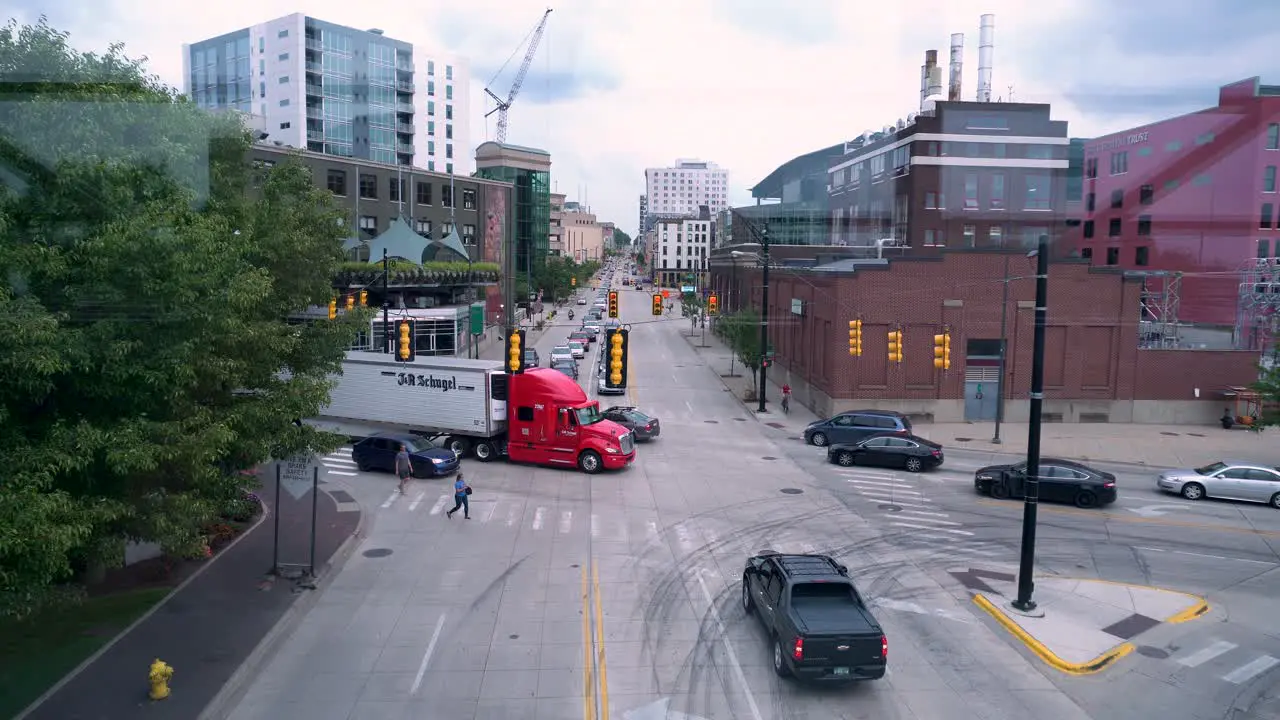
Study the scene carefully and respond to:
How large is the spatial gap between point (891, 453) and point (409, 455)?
1637 cm

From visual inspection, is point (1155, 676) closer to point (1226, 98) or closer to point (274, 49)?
point (1226, 98)

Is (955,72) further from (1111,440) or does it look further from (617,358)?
(617,358)

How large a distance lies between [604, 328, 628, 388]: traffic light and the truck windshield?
21.3 ft

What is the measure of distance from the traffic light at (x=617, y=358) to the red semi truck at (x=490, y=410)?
6.13m

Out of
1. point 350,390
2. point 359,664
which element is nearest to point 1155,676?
point 359,664

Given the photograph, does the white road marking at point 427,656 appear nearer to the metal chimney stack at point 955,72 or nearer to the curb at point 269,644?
the curb at point 269,644

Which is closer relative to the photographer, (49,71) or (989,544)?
(49,71)

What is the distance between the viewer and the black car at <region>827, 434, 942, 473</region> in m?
29.8

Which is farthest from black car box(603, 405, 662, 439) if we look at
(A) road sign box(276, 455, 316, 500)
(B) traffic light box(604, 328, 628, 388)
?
(A) road sign box(276, 455, 316, 500)

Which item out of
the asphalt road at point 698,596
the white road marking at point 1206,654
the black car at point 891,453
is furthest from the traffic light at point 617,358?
the white road marking at point 1206,654

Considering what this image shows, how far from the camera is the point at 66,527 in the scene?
8.82 meters

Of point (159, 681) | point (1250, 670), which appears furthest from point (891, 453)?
point (159, 681)

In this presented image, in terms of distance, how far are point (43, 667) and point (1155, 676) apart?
55.7 ft

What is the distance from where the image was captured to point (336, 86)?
84.8m
